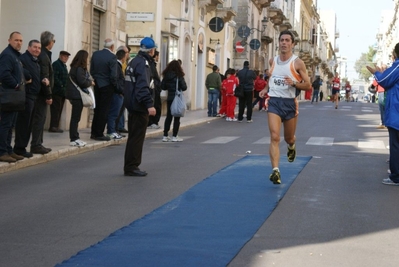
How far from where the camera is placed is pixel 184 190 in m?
10.2

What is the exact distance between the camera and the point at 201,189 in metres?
10.3

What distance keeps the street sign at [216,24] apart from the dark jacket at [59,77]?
1944cm

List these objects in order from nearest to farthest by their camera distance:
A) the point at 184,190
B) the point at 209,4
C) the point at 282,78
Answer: the point at 184,190
the point at 282,78
the point at 209,4

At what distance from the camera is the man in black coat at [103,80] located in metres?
16.9

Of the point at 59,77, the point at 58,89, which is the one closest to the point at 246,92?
the point at 59,77

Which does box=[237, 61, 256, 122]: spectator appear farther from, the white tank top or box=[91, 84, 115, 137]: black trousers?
the white tank top

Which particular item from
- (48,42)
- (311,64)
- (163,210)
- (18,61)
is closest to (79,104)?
(48,42)

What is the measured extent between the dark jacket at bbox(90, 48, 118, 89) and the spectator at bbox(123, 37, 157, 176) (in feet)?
16.7

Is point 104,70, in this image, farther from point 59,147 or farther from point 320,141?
point 320,141

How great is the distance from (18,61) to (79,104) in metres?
3.27

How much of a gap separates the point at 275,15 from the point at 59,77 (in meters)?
45.7

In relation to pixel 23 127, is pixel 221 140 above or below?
below

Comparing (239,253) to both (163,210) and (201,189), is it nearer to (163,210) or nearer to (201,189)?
(163,210)

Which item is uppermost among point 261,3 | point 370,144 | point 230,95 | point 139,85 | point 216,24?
point 261,3
